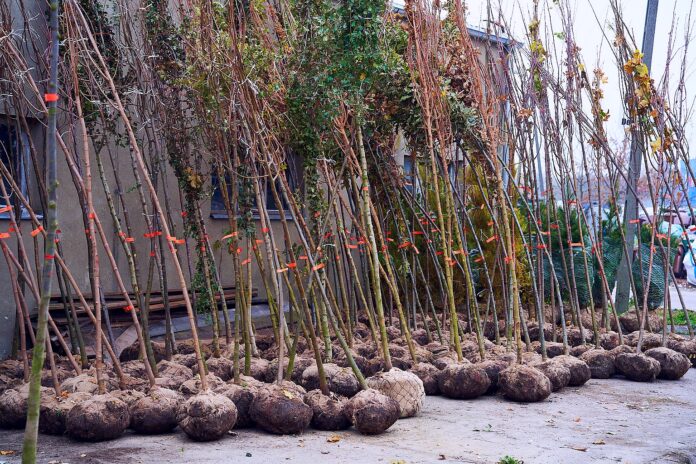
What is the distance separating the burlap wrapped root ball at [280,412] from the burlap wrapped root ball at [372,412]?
0.26 meters

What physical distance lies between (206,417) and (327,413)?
0.77m

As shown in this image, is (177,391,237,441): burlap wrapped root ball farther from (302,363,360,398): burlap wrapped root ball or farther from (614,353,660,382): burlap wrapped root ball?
(614,353,660,382): burlap wrapped root ball

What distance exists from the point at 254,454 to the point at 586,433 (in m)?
2.08

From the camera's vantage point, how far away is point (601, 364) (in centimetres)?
675

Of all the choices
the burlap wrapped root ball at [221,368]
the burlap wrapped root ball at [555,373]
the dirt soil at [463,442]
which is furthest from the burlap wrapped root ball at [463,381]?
the burlap wrapped root ball at [221,368]

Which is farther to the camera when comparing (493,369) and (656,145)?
(656,145)

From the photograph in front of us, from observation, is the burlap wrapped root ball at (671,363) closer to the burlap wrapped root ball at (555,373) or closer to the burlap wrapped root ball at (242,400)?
the burlap wrapped root ball at (555,373)

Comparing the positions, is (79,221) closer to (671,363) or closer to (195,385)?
(195,385)

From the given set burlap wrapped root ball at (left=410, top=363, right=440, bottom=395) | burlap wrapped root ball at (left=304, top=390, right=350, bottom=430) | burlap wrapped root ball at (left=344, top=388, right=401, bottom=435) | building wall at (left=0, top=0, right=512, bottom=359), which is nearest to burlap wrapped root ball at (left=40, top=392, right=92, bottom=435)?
burlap wrapped root ball at (left=304, top=390, right=350, bottom=430)

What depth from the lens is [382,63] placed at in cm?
525

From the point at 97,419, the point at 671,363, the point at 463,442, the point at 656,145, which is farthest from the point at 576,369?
the point at 97,419

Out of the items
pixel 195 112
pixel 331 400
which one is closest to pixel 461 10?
pixel 195 112

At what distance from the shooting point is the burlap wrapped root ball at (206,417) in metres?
4.37

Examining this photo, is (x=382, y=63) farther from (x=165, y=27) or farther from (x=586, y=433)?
(x=586, y=433)
